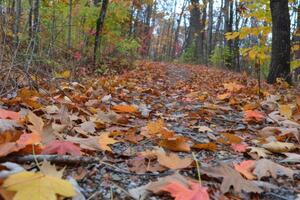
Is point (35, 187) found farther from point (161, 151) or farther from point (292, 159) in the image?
point (292, 159)

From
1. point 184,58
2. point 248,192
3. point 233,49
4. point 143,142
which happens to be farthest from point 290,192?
point 184,58

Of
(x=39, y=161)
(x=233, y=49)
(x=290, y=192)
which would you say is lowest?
(x=290, y=192)

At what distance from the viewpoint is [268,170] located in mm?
1862

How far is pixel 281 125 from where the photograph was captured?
3111 millimetres

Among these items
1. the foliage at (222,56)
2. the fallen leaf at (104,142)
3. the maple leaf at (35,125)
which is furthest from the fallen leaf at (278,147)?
the foliage at (222,56)

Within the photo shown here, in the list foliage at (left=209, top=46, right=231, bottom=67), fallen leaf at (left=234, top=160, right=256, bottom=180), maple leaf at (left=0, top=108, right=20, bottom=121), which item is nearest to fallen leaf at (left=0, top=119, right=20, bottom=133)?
maple leaf at (left=0, top=108, right=20, bottom=121)

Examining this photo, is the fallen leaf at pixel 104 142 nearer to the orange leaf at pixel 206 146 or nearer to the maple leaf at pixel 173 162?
the maple leaf at pixel 173 162

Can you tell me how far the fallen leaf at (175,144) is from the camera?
2.16 metres

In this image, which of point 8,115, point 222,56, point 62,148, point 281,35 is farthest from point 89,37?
point 62,148

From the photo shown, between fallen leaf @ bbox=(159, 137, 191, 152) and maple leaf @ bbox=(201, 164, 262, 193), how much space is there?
395 mm

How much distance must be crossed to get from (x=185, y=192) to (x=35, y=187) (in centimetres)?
53

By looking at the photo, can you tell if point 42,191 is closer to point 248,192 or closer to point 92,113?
point 248,192

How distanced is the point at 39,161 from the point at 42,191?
42 cm

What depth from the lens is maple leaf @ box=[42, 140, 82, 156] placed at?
175cm
